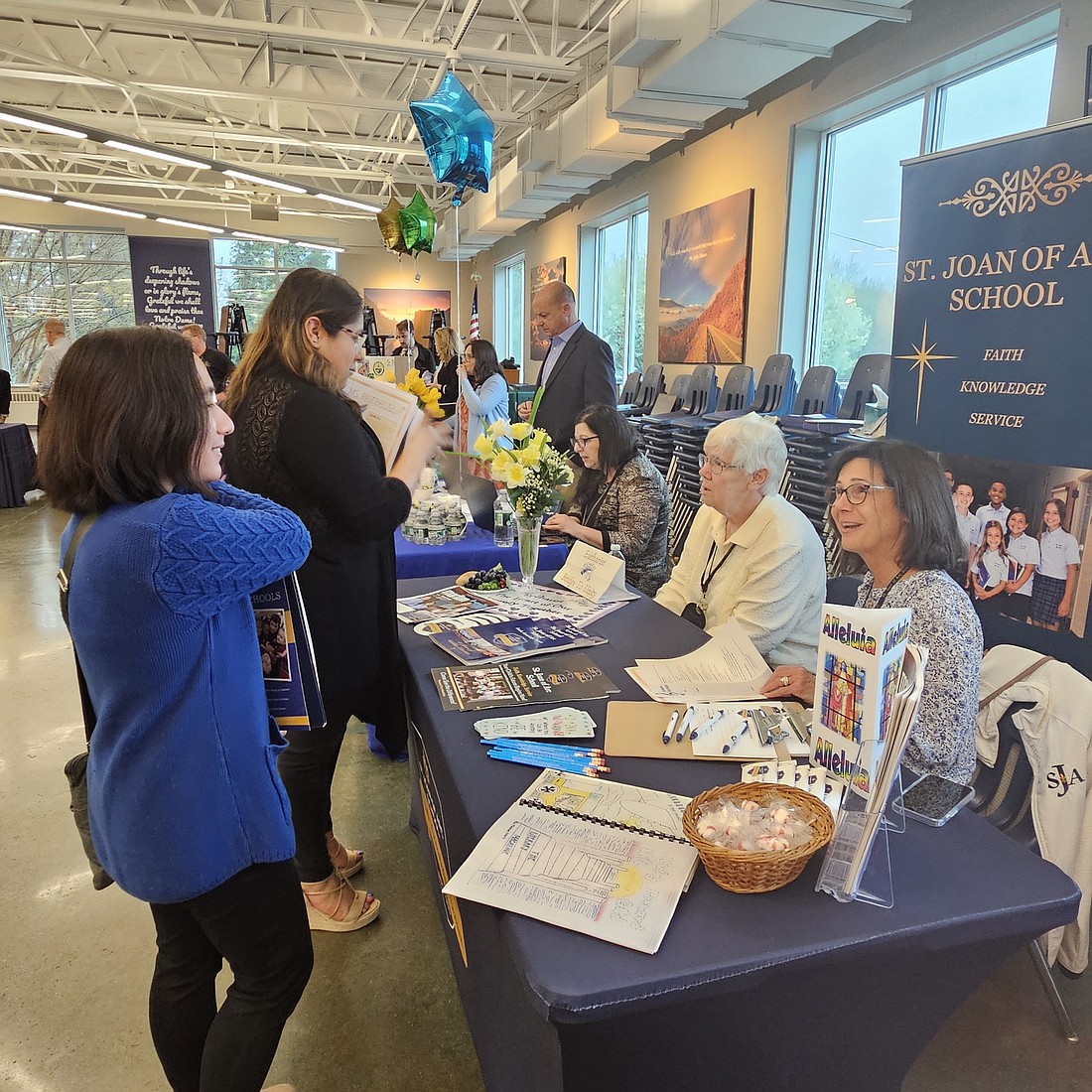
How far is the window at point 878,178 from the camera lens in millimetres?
4086

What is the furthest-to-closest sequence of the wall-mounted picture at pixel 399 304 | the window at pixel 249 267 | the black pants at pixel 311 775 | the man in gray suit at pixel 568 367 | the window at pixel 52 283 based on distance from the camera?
1. the wall-mounted picture at pixel 399 304
2. the window at pixel 249 267
3. the window at pixel 52 283
4. the man in gray suit at pixel 568 367
5. the black pants at pixel 311 775

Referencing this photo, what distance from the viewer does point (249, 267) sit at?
14930 mm

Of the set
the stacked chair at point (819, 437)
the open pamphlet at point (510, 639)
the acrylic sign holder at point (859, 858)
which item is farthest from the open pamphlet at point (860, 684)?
the stacked chair at point (819, 437)

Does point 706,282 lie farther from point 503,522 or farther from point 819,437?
point 503,522

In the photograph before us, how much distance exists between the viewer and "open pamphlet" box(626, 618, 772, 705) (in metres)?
1.61

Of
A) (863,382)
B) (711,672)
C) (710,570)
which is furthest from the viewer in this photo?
(863,382)

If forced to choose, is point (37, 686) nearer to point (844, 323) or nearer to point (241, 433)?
point (241, 433)

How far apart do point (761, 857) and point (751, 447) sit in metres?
1.39

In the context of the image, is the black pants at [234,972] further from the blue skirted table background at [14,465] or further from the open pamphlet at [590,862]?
the blue skirted table background at [14,465]

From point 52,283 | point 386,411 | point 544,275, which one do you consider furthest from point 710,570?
point 52,283

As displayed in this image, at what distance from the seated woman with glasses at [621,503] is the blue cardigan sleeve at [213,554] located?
6.06 ft

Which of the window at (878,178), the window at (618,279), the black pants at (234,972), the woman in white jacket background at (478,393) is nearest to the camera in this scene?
the black pants at (234,972)

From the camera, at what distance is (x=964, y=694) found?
1501 millimetres

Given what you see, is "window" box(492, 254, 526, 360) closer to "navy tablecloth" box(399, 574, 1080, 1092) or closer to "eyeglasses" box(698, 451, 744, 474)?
"eyeglasses" box(698, 451, 744, 474)
